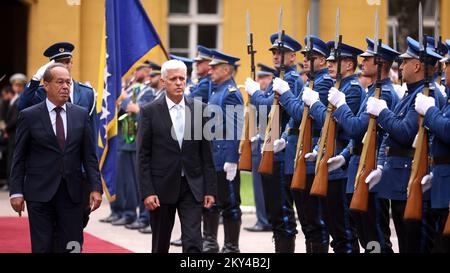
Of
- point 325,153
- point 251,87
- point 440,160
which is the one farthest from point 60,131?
point 440,160

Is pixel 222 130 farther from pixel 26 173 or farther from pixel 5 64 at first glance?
pixel 5 64

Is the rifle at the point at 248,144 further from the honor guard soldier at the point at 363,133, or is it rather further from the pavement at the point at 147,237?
the honor guard soldier at the point at 363,133

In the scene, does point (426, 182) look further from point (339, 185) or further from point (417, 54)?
point (339, 185)

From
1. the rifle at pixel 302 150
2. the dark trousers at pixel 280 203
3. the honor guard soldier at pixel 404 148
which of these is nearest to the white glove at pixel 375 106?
the honor guard soldier at pixel 404 148

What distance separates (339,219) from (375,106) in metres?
1.27

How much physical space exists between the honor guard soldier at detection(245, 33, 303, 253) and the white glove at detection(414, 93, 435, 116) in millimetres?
2302

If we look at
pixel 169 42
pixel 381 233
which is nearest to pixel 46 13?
pixel 169 42

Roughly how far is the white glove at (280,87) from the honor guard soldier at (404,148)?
137 centimetres

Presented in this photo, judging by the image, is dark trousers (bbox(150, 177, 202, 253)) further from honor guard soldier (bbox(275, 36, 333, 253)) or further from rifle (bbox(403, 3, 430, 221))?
rifle (bbox(403, 3, 430, 221))

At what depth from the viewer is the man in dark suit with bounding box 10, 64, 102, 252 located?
25.6ft

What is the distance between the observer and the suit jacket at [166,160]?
829 cm

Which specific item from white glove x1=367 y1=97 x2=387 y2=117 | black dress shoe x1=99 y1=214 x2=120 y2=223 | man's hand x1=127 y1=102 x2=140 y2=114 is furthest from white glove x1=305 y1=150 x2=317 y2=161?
black dress shoe x1=99 y1=214 x2=120 y2=223

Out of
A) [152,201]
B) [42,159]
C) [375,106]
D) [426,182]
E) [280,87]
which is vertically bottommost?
[152,201]

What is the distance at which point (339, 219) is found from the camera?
29.4 feet
